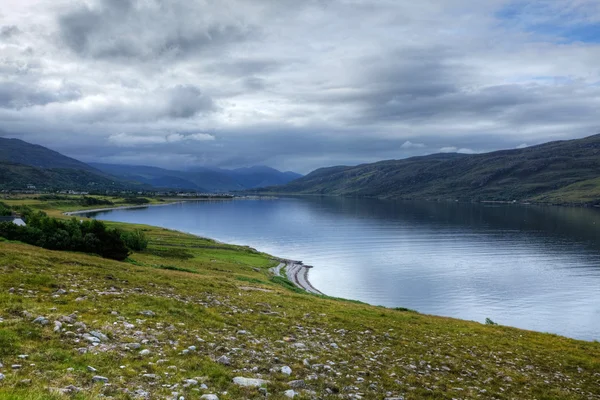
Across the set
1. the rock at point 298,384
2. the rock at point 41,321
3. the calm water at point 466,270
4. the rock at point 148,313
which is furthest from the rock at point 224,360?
the calm water at point 466,270

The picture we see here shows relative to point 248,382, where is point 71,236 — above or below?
above

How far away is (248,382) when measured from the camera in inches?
493

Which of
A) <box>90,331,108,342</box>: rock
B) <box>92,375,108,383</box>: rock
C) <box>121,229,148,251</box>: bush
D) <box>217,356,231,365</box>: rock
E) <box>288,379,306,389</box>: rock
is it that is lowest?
<box>121,229,148,251</box>: bush

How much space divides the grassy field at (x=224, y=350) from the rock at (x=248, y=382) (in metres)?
0.26

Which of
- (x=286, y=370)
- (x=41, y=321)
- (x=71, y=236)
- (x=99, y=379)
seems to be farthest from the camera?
(x=71, y=236)

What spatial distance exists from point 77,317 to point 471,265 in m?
116

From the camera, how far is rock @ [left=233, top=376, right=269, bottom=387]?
12.4 m

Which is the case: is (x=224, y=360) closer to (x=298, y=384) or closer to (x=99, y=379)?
(x=298, y=384)

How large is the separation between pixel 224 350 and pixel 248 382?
3343 millimetres

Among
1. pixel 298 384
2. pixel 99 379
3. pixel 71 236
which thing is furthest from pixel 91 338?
pixel 71 236

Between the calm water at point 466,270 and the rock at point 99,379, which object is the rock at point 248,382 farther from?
the calm water at point 466,270

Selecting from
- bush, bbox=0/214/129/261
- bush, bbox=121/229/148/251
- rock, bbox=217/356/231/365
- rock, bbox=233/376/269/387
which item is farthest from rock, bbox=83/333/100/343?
bush, bbox=121/229/148/251

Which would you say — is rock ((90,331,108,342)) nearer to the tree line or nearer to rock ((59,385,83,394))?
rock ((59,385,83,394))

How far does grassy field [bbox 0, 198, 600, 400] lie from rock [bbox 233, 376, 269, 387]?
0.26 metres
